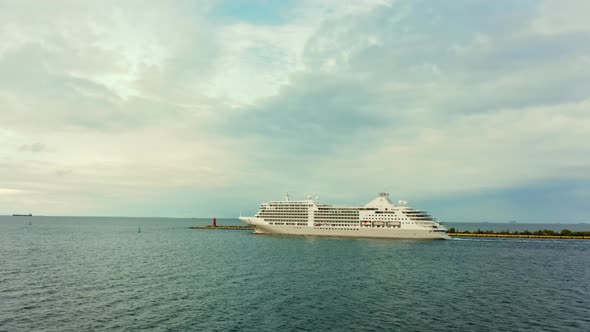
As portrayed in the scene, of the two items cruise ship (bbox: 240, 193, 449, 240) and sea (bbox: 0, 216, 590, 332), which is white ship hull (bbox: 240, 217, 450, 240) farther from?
sea (bbox: 0, 216, 590, 332)

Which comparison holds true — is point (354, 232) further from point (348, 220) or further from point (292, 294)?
point (292, 294)

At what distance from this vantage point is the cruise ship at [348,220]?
11200 centimetres

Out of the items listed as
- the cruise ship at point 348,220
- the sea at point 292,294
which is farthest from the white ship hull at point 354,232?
the sea at point 292,294

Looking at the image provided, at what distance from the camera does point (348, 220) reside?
120 metres

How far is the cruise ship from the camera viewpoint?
11200 cm

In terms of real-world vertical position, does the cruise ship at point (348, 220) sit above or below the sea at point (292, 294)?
above

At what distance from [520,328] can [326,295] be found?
17952mm

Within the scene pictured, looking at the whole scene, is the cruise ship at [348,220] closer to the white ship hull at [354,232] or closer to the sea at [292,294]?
the white ship hull at [354,232]

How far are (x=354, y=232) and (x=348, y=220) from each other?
4.32m

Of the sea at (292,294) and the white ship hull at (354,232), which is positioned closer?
the sea at (292,294)

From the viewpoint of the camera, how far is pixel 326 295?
132 ft

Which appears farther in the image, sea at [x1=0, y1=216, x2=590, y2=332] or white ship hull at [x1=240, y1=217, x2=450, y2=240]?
white ship hull at [x1=240, y1=217, x2=450, y2=240]

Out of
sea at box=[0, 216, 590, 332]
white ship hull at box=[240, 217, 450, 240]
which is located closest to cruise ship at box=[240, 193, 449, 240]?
white ship hull at box=[240, 217, 450, 240]

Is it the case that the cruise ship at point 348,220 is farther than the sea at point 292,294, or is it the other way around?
the cruise ship at point 348,220
